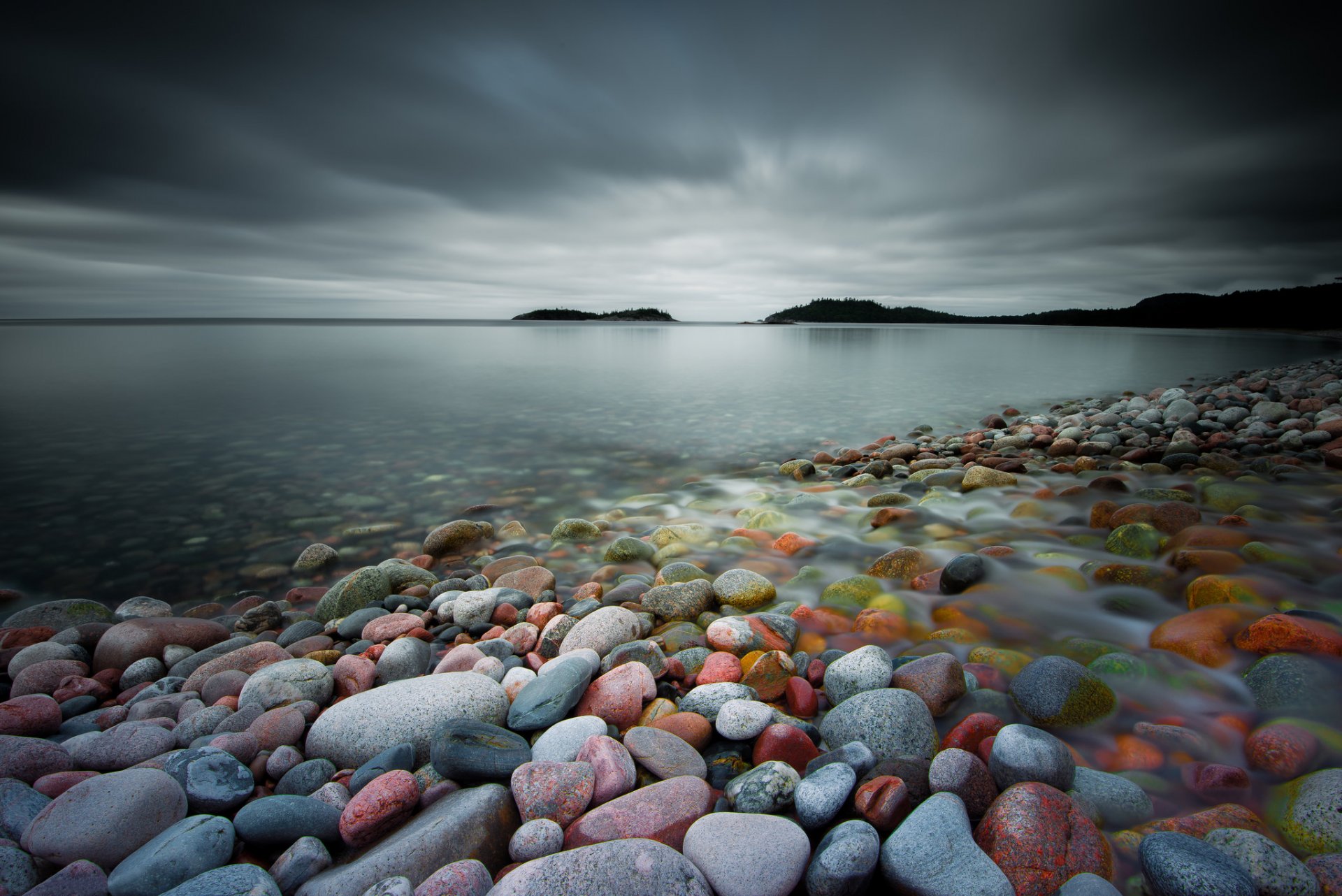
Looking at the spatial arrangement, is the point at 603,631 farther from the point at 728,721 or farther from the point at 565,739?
the point at 728,721

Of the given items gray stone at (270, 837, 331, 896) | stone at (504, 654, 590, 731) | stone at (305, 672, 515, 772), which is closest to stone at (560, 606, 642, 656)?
stone at (504, 654, 590, 731)

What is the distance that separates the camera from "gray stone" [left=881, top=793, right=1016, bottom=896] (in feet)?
6.08

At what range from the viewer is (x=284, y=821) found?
223cm

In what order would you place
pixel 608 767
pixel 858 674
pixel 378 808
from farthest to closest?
pixel 858 674 < pixel 608 767 < pixel 378 808

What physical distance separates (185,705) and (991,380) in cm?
2652

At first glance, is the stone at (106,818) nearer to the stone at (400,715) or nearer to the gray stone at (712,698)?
the stone at (400,715)

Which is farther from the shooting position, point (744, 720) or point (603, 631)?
point (603, 631)

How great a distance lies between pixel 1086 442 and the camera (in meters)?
8.63

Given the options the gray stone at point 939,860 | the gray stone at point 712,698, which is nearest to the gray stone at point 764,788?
the gray stone at point 939,860

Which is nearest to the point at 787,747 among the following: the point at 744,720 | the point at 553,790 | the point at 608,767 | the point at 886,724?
the point at 744,720

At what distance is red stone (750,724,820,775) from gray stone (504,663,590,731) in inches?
40.3

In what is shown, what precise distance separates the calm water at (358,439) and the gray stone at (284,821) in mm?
4178

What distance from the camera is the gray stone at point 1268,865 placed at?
5.81 ft

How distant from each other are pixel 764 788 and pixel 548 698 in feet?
4.15
